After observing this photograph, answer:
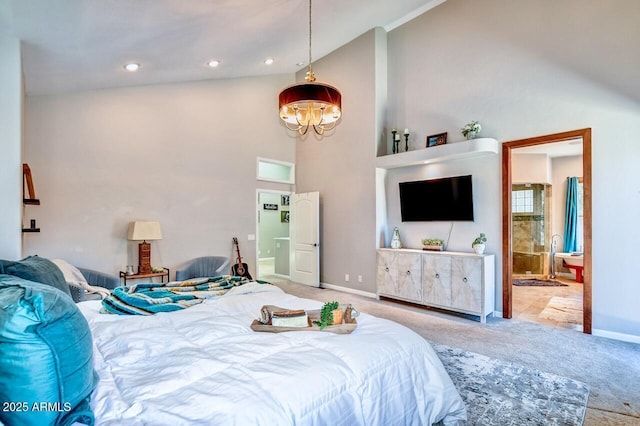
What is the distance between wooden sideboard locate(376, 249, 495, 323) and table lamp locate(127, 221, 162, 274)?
139 inches

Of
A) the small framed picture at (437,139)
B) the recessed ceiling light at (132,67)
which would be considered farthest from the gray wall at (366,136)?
the recessed ceiling light at (132,67)

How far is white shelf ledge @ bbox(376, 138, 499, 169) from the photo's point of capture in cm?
459

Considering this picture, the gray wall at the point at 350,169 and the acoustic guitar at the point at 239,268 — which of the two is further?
the acoustic guitar at the point at 239,268

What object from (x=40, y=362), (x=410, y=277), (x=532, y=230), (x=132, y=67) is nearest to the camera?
(x=40, y=362)

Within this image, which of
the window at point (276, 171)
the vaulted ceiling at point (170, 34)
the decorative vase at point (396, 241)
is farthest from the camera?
the window at point (276, 171)

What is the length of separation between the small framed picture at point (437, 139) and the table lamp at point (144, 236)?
4406 millimetres

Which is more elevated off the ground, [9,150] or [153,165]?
[153,165]

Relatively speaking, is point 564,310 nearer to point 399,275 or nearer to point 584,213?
point 584,213

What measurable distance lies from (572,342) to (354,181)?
3.85 meters

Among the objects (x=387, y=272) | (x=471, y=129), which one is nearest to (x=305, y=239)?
(x=387, y=272)

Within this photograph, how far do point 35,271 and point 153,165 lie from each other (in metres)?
3.66

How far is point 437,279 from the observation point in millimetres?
4910

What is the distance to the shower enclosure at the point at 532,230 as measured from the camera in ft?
26.2

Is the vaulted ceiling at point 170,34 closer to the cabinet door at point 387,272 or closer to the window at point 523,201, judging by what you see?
the cabinet door at point 387,272
